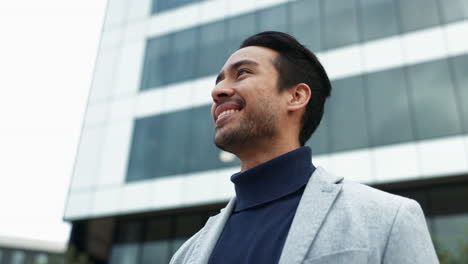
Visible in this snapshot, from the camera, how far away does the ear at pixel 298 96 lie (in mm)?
2065

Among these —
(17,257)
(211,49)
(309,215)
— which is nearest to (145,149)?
(211,49)

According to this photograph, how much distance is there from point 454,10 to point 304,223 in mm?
15405

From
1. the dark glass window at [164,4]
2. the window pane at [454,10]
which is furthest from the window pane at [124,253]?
the window pane at [454,10]

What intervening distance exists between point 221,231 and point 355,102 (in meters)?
13.3

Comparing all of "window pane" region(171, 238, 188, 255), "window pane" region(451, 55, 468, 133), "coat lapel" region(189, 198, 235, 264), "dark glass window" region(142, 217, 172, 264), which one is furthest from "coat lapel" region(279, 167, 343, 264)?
"dark glass window" region(142, 217, 172, 264)

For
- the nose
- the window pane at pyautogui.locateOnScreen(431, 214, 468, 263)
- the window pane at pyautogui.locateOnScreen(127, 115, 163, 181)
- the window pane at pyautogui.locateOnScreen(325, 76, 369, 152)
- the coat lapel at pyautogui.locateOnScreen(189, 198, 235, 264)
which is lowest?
the window pane at pyautogui.locateOnScreen(431, 214, 468, 263)

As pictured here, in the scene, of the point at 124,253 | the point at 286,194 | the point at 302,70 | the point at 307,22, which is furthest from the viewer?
the point at 124,253

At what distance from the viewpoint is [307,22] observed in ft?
53.9

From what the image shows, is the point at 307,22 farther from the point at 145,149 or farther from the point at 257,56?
the point at 257,56

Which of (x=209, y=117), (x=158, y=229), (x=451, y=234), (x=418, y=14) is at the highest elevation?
(x=418, y=14)

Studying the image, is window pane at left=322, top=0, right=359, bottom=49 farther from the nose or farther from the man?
the nose

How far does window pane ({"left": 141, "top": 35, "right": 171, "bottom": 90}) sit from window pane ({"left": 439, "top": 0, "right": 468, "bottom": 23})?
1155 centimetres

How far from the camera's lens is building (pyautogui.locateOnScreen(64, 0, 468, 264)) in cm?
1306

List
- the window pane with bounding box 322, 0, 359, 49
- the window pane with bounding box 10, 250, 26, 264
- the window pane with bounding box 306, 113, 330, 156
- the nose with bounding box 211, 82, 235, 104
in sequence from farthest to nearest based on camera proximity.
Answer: the window pane with bounding box 10, 250, 26, 264, the window pane with bounding box 322, 0, 359, 49, the window pane with bounding box 306, 113, 330, 156, the nose with bounding box 211, 82, 235, 104
